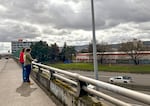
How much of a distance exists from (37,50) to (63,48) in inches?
1219

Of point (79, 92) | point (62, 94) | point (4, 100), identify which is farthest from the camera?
point (4, 100)

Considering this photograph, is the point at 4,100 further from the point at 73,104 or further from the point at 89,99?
the point at 89,99

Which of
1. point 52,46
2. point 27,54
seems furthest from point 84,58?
point 27,54

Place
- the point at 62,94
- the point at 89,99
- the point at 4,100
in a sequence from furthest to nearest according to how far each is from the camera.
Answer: the point at 4,100, the point at 62,94, the point at 89,99

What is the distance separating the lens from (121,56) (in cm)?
11756

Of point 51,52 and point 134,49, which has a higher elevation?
point 134,49

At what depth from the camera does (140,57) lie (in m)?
110

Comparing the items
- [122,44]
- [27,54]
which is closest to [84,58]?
[122,44]

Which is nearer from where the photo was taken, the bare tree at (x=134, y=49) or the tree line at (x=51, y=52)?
the bare tree at (x=134, y=49)

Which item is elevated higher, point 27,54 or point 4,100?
point 27,54

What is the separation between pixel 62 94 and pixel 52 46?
124741mm

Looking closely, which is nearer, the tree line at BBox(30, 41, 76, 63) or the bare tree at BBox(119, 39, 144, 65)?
the bare tree at BBox(119, 39, 144, 65)

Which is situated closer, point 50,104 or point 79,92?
point 79,92

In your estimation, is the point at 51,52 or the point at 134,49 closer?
the point at 134,49
